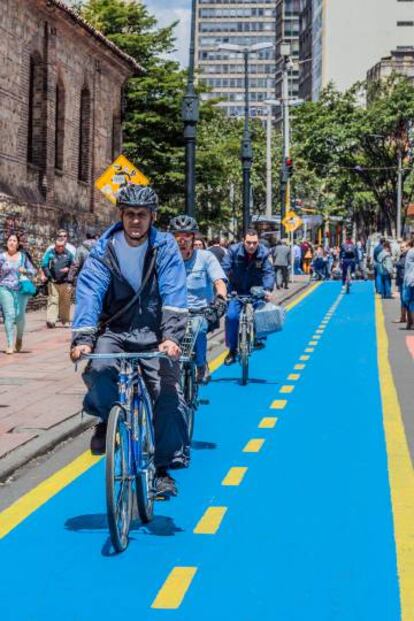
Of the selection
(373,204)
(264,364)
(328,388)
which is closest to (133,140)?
(373,204)

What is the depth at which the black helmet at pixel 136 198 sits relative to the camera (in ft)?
21.9

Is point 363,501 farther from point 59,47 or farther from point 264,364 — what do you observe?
point 59,47

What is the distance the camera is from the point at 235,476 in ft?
27.8

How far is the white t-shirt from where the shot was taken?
6.73m

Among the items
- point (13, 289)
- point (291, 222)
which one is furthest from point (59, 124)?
point (291, 222)

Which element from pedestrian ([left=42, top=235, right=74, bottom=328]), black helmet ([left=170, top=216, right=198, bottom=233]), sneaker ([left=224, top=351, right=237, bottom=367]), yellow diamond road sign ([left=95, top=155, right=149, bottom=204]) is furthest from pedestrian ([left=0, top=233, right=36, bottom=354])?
black helmet ([left=170, top=216, right=198, bottom=233])

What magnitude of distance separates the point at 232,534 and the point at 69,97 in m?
27.9

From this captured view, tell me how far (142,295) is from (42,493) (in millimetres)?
Result: 1830

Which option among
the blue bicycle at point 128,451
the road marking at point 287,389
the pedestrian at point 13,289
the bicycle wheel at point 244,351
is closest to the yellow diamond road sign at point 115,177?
the pedestrian at point 13,289

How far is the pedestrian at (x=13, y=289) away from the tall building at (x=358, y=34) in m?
113

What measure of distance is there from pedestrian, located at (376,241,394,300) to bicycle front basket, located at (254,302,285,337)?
22.8 metres

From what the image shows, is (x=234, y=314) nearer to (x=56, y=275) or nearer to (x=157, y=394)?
(x=157, y=394)

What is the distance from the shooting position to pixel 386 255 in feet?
122

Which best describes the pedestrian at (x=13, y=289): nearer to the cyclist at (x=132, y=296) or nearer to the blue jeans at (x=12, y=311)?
the blue jeans at (x=12, y=311)
